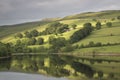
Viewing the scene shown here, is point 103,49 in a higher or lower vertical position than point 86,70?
lower

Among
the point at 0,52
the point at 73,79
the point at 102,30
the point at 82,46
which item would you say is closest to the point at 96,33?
the point at 102,30

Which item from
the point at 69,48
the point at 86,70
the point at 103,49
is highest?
the point at 86,70

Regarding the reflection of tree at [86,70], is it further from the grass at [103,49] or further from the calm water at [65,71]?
the grass at [103,49]

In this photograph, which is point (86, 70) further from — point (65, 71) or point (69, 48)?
point (69, 48)

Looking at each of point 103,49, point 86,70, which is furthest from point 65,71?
point 103,49

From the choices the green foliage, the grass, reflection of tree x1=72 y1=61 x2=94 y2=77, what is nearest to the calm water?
reflection of tree x1=72 y1=61 x2=94 y2=77

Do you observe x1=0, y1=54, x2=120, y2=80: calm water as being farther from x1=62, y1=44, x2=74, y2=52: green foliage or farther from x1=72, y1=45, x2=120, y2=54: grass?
x1=62, y1=44, x2=74, y2=52: green foliage

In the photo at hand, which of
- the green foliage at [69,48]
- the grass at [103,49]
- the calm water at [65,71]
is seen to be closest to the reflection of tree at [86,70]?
the calm water at [65,71]

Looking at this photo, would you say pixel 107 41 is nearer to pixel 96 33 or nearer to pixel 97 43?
pixel 97 43

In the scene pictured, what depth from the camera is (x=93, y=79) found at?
80812 mm

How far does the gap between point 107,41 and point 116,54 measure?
17.5 m

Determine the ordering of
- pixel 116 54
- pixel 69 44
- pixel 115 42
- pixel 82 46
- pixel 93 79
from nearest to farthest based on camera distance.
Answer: pixel 93 79
pixel 116 54
pixel 115 42
pixel 82 46
pixel 69 44

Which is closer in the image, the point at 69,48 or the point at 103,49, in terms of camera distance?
the point at 103,49

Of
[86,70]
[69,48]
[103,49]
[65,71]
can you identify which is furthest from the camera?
[69,48]
